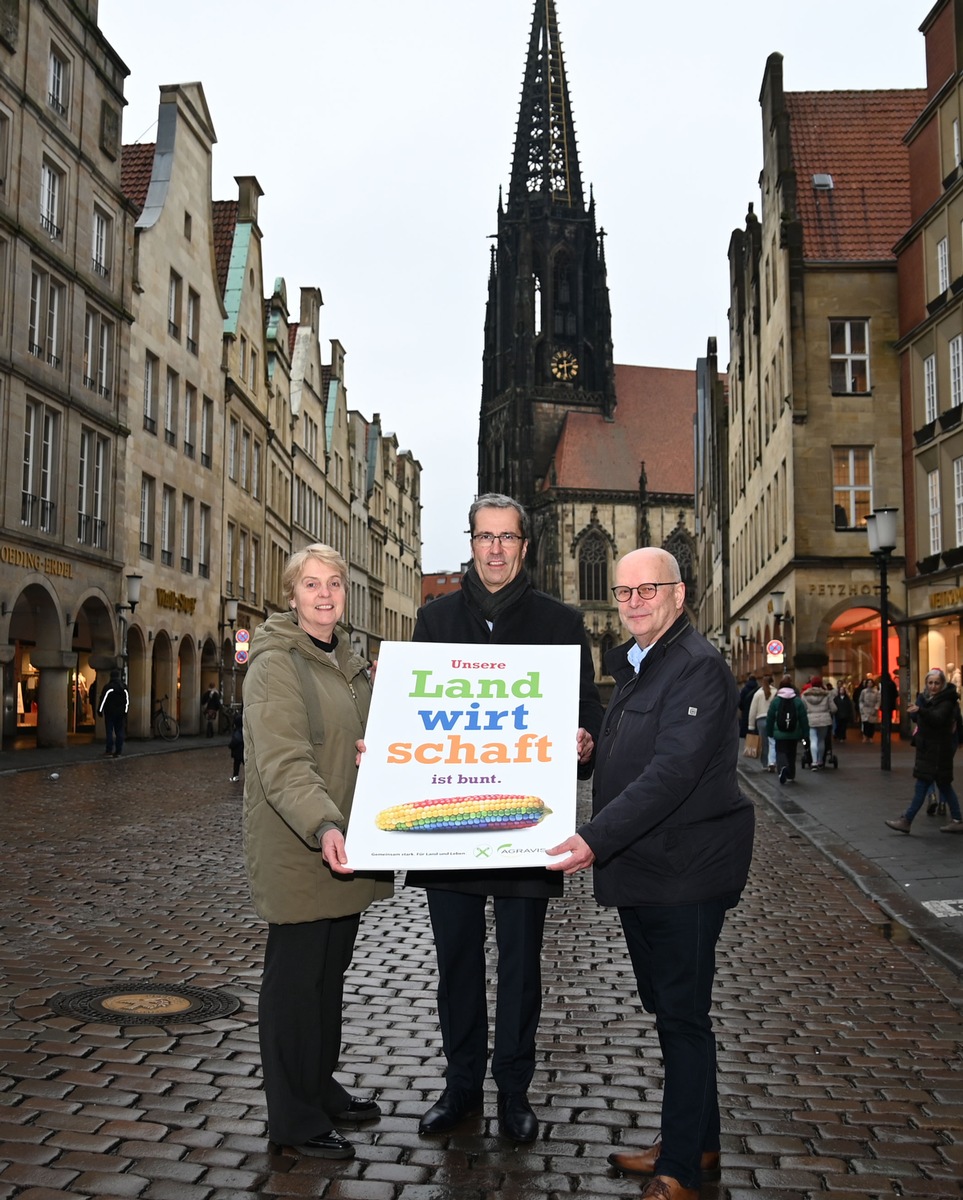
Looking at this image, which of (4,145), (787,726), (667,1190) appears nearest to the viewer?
(667,1190)

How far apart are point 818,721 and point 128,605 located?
16.8 m

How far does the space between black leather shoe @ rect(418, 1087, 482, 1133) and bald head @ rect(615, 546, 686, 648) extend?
170cm

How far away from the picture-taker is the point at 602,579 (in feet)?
312

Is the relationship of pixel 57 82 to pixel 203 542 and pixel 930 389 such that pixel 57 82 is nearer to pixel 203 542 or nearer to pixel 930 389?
pixel 203 542

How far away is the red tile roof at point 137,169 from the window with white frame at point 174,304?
7.10 feet

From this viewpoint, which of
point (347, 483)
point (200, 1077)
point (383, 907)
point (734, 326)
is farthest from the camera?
point (347, 483)

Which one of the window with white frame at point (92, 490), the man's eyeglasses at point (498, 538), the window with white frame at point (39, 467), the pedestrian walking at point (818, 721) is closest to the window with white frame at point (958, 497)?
the pedestrian walking at point (818, 721)

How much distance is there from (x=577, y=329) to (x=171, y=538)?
6678 cm

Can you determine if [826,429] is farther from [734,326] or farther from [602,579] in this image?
[602,579]

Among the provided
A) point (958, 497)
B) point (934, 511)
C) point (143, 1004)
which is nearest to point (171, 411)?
point (934, 511)

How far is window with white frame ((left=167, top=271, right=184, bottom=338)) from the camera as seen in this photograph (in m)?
36.2

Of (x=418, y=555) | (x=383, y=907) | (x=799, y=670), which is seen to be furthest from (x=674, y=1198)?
(x=418, y=555)

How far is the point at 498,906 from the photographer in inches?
184

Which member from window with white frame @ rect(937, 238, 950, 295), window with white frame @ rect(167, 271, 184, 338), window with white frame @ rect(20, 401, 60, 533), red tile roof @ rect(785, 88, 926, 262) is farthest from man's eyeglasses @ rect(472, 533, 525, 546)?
window with white frame @ rect(167, 271, 184, 338)
